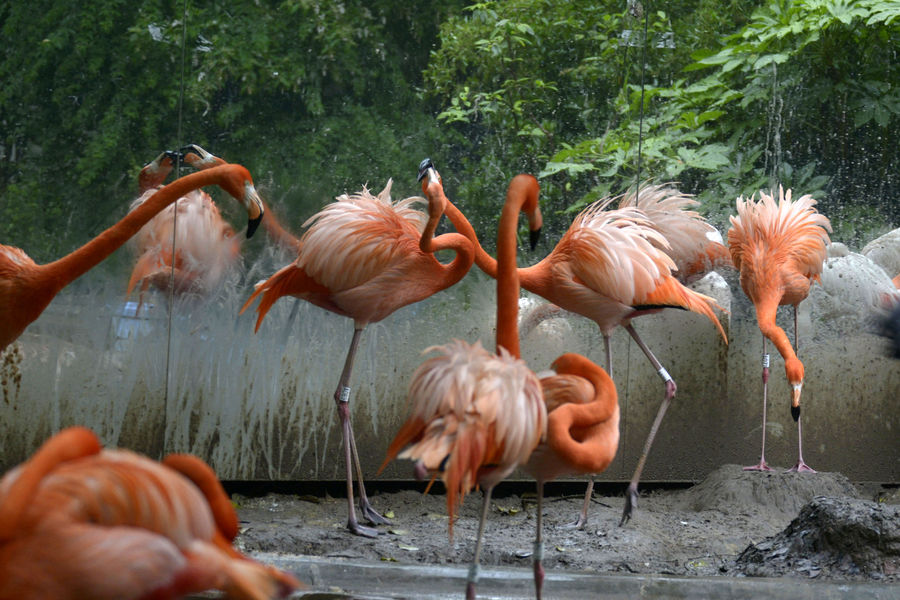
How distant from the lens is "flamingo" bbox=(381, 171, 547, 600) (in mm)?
2459

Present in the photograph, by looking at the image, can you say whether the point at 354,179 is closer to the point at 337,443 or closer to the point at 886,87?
the point at 337,443

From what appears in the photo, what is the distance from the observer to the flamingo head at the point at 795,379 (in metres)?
5.04

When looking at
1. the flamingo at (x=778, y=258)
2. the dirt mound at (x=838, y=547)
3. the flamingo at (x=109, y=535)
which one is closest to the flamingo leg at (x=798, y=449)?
the flamingo at (x=778, y=258)

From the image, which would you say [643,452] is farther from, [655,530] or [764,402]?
[764,402]

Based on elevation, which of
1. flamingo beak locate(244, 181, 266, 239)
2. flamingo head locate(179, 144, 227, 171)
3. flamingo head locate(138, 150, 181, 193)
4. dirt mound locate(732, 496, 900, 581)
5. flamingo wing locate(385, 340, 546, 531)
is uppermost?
flamingo head locate(179, 144, 227, 171)

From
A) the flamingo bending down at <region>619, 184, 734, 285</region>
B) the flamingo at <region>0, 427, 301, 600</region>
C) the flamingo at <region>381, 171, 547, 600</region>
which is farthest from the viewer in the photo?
the flamingo bending down at <region>619, 184, 734, 285</region>

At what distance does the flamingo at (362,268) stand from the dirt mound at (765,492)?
1824 mm

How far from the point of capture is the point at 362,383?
17.1ft

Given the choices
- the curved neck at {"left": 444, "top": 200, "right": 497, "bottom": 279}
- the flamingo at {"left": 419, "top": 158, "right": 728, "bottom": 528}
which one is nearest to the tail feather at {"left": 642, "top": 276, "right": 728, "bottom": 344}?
the flamingo at {"left": 419, "top": 158, "right": 728, "bottom": 528}

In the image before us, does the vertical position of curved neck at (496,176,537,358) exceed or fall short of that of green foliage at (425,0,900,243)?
it falls short

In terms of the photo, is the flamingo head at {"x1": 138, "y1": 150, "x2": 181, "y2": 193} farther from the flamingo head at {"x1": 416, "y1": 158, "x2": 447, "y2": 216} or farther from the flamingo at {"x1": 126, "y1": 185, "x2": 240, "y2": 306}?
the flamingo head at {"x1": 416, "y1": 158, "x2": 447, "y2": 216}

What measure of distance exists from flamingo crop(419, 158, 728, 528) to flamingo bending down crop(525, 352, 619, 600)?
140cm

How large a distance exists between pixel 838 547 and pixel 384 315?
7.35ft

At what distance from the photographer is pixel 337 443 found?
204 inches
